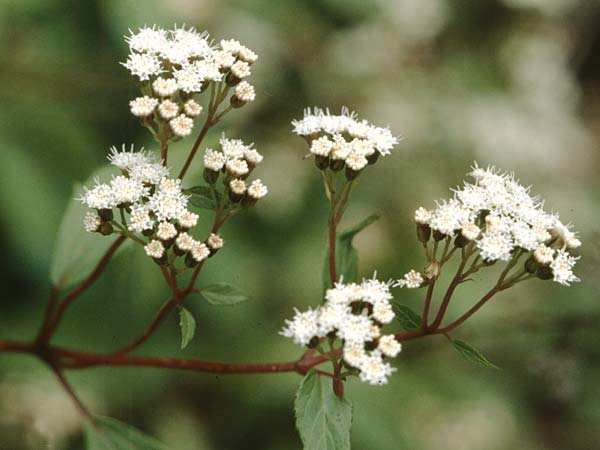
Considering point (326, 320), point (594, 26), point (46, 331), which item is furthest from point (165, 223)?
point (594, 26)

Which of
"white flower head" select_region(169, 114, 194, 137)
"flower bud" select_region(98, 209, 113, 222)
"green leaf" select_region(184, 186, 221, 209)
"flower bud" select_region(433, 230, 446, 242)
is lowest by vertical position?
"flower bud" select_region(98, 209, 113, 222)

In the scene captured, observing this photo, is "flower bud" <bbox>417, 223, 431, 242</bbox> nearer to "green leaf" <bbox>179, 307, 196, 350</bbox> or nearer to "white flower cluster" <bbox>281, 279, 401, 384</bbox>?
"white flower cluster" <bbox>281, 279, 401, 384</bbox>

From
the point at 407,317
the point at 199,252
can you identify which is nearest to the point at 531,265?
the point at 407,317

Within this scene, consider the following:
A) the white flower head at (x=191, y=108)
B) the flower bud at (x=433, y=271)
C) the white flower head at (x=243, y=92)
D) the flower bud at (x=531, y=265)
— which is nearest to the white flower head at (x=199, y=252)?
the white flower head at (x=191, y=108)

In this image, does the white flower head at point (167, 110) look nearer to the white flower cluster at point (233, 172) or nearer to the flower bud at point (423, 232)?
the white flower cluster at point (233, 172)

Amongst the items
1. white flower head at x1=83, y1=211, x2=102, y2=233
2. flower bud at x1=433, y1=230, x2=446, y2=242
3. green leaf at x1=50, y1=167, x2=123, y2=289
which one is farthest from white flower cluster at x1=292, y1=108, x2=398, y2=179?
green leaf at x1=50, y1=167, x2=123, y2=289

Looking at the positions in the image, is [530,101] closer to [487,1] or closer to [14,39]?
[487,1]

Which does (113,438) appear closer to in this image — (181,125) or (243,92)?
(181,125)
